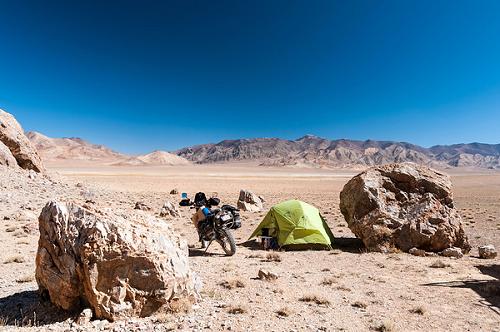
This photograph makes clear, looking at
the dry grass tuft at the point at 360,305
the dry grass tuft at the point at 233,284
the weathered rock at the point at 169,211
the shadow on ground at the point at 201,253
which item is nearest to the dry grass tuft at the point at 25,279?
the dry grass tuft at the point at 233,284

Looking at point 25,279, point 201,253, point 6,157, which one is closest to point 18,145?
point 6,157

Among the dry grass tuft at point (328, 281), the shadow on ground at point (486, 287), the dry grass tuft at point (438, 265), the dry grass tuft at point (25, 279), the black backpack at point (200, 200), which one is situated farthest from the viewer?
the black backpack at point (200, 200)

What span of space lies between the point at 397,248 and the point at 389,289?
4286mm

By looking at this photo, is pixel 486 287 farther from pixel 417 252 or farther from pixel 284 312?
pixel 284 312

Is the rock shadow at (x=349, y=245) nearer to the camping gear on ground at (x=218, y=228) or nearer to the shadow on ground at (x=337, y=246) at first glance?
the shadow on ground at (x=337, y=246)

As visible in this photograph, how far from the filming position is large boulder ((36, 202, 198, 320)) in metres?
5.70

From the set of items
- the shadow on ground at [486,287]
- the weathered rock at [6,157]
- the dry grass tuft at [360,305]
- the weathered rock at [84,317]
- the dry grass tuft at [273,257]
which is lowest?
the shadow on ground at [486,287]

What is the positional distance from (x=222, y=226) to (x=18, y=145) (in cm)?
2222

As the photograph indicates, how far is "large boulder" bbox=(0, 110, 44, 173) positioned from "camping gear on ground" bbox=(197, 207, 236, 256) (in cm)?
2097

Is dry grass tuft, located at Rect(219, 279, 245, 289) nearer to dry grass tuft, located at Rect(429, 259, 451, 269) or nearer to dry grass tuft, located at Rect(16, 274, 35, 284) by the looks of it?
dry grass tuft, located at Rect(16, 274, 35, 284)

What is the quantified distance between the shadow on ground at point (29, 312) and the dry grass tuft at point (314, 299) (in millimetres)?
4312

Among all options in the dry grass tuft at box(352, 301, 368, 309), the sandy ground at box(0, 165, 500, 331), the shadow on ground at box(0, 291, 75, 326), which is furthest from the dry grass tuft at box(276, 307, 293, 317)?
the shadow on ground at box(0, 291, 75, 326)

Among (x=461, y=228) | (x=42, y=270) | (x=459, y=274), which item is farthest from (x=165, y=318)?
(x=461, y=228)

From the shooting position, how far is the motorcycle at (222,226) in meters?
11.1
